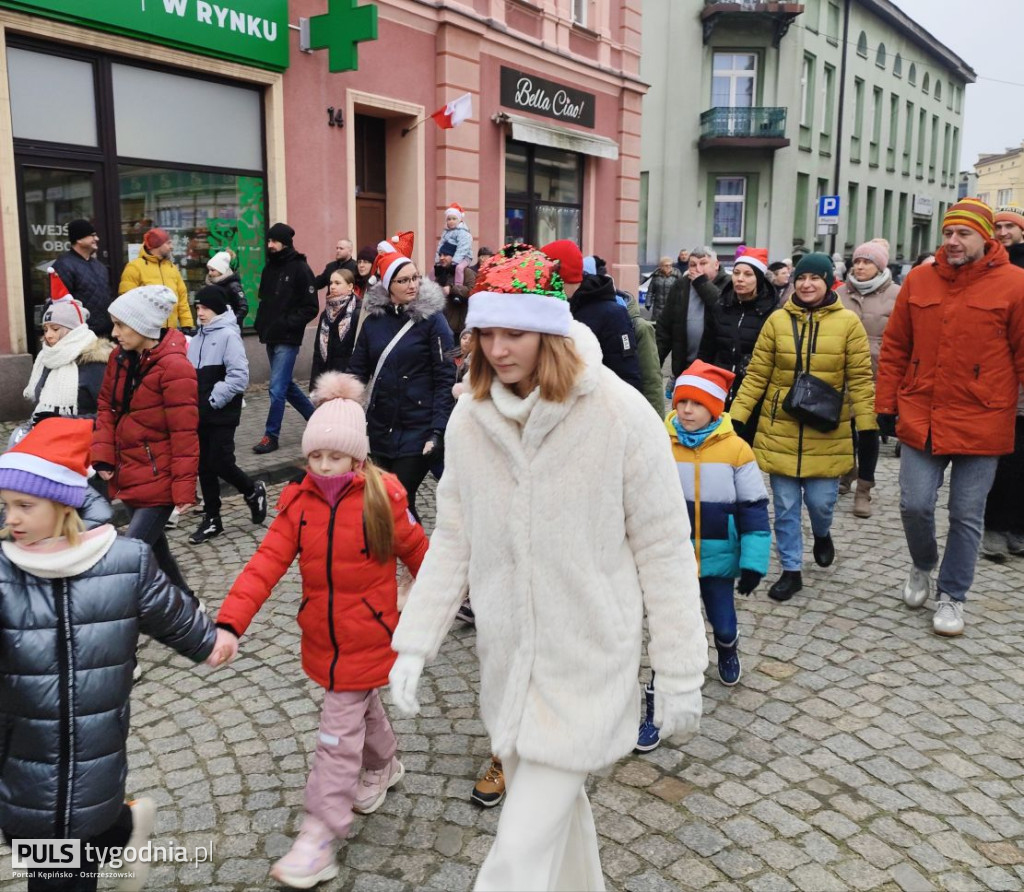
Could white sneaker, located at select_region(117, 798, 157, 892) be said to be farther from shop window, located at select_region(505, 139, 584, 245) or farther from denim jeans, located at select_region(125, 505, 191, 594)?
shop window, located at select_region(505, 139, 584, 245)

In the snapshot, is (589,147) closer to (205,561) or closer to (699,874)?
(205,561)

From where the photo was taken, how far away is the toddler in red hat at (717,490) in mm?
4066

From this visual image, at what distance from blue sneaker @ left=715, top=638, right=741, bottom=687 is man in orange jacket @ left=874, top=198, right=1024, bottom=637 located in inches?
53.3

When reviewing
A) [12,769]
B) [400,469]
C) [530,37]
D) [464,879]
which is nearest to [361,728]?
[464,879]

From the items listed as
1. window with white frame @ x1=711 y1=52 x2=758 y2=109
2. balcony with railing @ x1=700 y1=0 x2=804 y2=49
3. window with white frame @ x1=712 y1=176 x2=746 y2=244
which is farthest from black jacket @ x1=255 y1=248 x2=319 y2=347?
window with white frame @ x1=711 y1=52 x2=758 y2=109

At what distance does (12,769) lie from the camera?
245 centimetres

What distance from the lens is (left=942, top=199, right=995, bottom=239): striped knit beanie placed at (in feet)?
15.1

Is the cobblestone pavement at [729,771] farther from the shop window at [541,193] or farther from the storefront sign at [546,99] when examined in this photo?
the shop window at [541,193]

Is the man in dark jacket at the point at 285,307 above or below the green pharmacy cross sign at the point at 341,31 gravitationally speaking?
below

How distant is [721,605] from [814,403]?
5.58 ft

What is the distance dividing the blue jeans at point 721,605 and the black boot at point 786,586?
4.21ft

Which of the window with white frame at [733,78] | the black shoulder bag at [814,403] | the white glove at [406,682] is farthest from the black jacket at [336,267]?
the window with white frame at [733,78]

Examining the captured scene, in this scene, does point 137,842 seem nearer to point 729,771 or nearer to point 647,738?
point 647,738

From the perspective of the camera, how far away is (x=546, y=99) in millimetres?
17125
